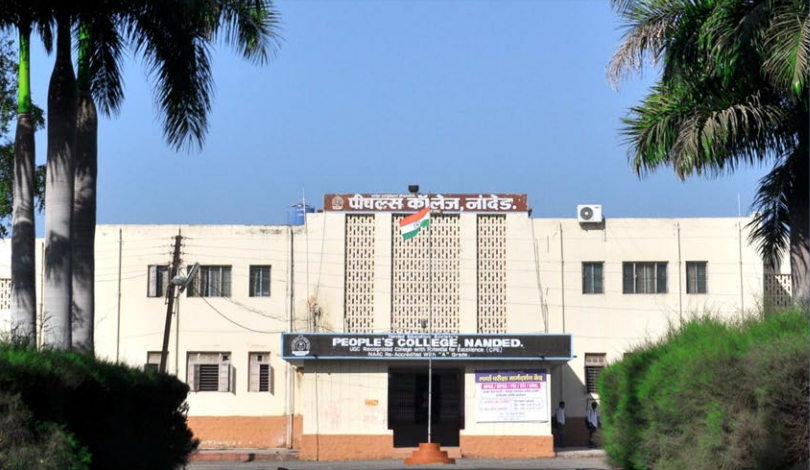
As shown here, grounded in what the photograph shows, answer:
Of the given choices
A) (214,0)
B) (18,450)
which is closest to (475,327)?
(214,0)

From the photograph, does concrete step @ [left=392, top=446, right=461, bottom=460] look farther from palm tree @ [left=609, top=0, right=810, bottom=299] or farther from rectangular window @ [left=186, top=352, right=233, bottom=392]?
palm tree @ [left=609, top=0, right=810, bottom=299]

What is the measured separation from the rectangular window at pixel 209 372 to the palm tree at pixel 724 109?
26.1 m

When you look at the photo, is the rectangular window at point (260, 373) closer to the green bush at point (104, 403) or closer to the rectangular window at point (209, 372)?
the rectangular window at point (209, 372)

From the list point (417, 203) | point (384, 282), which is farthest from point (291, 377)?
point (417, 203)

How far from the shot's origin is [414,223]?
4234 cm

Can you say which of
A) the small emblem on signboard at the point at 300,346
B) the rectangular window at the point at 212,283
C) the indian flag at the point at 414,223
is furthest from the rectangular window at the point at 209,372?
the indian flag at the point at 414,223

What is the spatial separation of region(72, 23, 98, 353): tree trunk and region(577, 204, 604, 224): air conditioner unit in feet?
87.3

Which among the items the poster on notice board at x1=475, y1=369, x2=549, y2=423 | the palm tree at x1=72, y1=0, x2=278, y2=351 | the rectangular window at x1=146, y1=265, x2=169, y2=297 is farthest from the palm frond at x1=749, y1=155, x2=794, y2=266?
the rectangular window at x1=146, y1=265, x2=169, y2=297

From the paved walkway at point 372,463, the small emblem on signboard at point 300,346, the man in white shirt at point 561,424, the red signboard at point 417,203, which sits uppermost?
the red signboard at point 417,203

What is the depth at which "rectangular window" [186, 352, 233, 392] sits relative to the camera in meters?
43.5

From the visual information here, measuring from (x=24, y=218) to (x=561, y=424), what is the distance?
28.3 meters

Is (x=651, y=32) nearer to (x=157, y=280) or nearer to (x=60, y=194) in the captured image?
(x=60, y=194)

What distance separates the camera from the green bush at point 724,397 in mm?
12961

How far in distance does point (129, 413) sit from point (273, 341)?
27.3 metres
